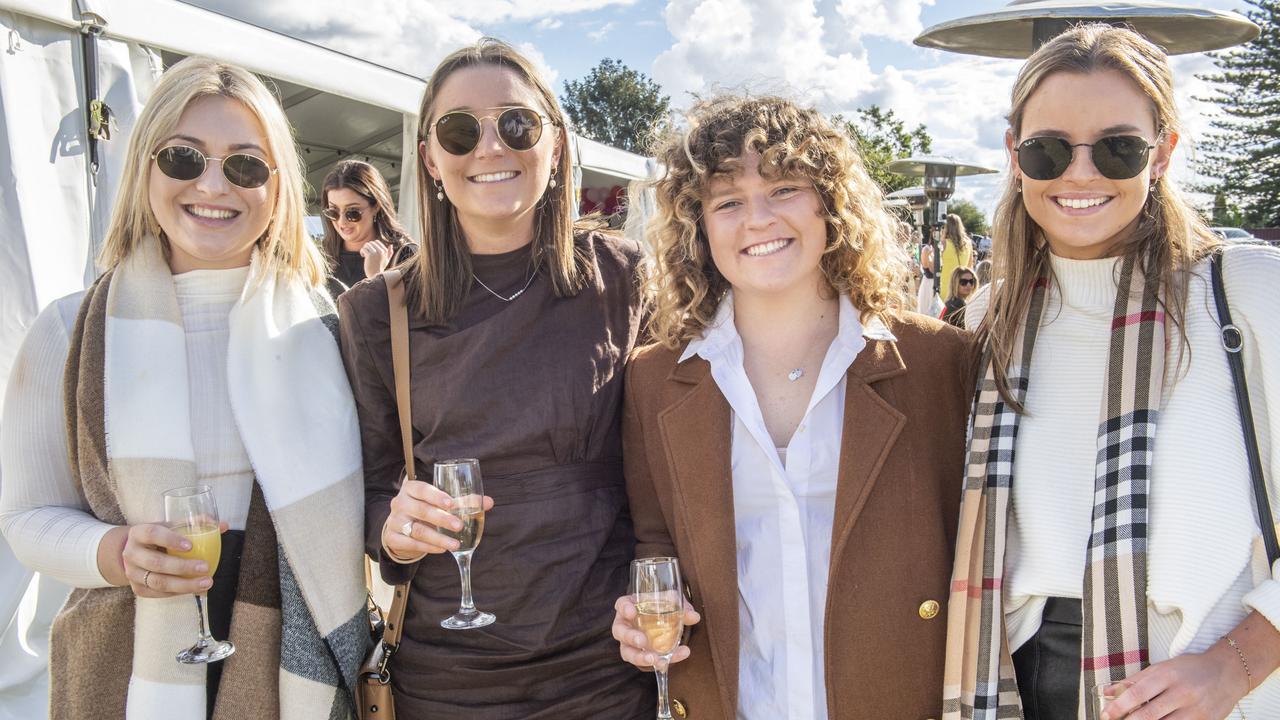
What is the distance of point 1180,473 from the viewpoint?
185 cm

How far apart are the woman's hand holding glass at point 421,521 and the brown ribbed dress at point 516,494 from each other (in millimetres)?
167

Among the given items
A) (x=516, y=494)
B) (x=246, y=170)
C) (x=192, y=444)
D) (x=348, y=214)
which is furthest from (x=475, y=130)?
(x=348, y=214)

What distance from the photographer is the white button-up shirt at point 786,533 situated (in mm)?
2111

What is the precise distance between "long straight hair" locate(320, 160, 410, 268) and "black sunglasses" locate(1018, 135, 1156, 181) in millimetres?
4307

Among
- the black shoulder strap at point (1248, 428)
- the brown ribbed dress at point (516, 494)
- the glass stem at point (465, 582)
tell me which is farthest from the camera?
the brown ribbed dress at point (516, 494)

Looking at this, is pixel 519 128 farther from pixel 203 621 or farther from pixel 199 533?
pixel 203 621

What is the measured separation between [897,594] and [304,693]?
1.49m

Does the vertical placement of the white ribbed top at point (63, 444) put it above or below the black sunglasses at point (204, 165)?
below

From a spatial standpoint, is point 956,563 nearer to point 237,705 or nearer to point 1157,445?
point 1157,445

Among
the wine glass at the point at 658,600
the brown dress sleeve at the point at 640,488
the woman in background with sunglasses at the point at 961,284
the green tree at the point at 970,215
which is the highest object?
the green tree at the point at 970,215

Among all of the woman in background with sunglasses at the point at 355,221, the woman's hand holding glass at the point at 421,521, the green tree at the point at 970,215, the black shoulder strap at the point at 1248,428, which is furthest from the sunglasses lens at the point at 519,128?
the green tree at the point at 970,215

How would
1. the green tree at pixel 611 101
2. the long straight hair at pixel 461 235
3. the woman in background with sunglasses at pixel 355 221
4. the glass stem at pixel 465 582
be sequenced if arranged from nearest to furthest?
1. the glass stem at pixel 465 582
2. the long straight hair at pixel 461 235
3. the woman in background with sunglasses at pixel 355 221
4. the green tree at pixel 611 101

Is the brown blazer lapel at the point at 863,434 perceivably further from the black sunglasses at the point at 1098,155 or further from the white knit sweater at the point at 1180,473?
the black sunglasses at the point at 1098,155

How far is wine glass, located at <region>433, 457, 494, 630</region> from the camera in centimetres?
203
